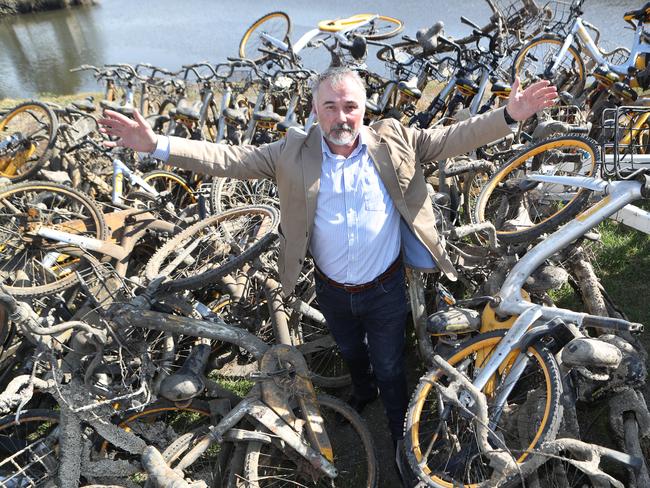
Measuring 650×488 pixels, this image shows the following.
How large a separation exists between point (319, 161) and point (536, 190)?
2345 millimetres

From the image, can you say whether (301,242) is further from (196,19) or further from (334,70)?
(196,19)

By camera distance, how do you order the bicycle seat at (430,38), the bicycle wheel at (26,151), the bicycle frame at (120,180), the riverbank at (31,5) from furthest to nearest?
the riverbank at (31,5) → the bicycle seat at (430,38) → the bicycle wheel at (26,151) → the bicycle frame at (120,180)

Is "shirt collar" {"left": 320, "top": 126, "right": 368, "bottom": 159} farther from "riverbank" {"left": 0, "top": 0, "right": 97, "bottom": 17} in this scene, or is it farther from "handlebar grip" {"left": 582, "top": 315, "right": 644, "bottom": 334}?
"riverbank" {"left": 0, "top": 0, "right": 97, "bottom": 17}

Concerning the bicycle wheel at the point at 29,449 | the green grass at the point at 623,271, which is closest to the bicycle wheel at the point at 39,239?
the bicycle wheel at the point at 29,449

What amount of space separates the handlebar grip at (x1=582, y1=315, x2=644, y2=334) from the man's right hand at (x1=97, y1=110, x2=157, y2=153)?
2.35 meters

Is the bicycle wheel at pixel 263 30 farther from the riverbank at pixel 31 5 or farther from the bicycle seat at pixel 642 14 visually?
the riverbank at pixel 31 5

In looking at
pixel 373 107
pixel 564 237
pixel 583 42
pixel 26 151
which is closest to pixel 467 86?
pixel 373 107

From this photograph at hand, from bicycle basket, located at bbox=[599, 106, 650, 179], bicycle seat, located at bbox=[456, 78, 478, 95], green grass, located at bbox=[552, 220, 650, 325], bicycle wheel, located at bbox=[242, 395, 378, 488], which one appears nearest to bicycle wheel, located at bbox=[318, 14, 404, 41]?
bicycle seat, located at bbox=[456, 78, 478, 95]

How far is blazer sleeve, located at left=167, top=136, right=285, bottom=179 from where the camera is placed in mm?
2410

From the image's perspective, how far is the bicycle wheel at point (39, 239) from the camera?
3957mm

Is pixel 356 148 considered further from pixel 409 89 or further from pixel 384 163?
pixel 409 89

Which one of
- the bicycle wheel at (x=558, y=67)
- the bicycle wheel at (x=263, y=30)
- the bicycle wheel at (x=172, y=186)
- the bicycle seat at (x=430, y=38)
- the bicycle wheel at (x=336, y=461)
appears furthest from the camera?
the bicycle wheel at (x=263, y=30)

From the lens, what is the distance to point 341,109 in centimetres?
225

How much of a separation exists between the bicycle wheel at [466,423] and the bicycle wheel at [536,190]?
1.27 meters
